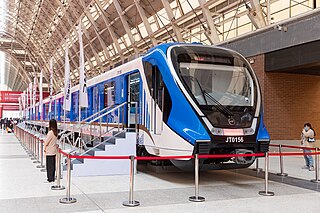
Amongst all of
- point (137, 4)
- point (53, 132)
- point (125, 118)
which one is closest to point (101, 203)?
point (53, 132)

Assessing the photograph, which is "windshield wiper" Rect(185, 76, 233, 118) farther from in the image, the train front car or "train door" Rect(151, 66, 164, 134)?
"train door" Rect(151, 66, 164, 134)

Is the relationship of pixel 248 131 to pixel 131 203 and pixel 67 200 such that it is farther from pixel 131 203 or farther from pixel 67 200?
pixel 67 200

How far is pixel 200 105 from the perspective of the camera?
8.19 metres

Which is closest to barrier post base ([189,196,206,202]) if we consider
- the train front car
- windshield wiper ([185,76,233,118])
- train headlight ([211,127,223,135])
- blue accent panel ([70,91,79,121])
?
the train front car

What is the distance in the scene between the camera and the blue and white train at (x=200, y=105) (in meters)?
8.08

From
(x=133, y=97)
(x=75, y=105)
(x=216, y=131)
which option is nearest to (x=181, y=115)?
(x=216, y=131)

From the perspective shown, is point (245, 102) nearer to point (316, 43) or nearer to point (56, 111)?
point (316, 43)

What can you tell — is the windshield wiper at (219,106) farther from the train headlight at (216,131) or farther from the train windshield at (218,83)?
the train headlight at (216,131)

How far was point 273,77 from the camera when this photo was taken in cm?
1501

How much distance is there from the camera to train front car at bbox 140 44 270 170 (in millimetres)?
8047

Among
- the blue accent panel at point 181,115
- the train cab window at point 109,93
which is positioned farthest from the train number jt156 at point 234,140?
the train cab window at point 109,93

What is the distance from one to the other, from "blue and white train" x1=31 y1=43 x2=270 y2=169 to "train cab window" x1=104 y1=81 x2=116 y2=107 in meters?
3.03

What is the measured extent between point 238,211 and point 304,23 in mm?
8658

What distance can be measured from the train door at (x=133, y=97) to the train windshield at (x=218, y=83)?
2.23 meters
